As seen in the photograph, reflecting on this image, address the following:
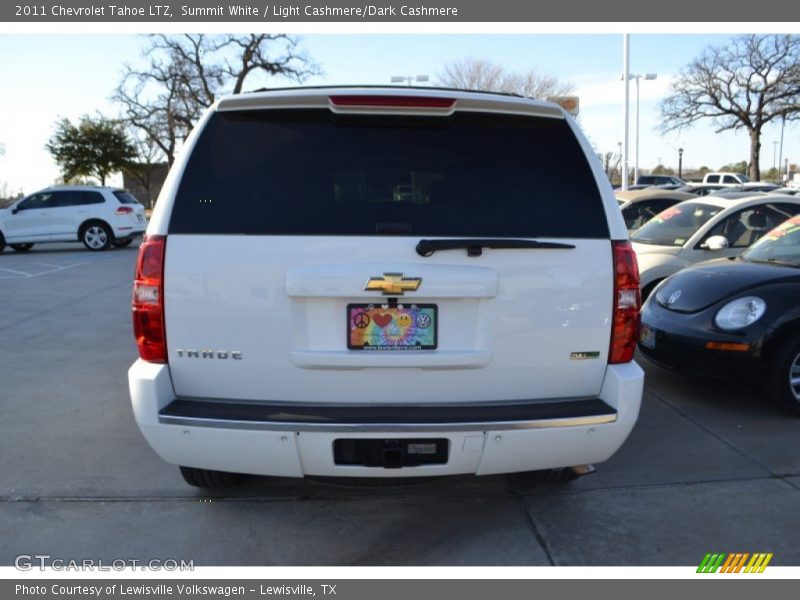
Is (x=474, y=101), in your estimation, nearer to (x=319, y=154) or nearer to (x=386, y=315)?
(x=319, y=154)

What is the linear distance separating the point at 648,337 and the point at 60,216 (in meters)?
17.2

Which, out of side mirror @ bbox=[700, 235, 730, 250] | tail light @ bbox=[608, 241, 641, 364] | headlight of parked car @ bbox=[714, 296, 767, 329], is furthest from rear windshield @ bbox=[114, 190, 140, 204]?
tail light @ bbox=[608, 241, 641, 364]

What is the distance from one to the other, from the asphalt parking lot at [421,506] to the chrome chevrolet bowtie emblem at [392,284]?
48.6 inches

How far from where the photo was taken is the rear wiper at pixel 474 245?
2.84 meters

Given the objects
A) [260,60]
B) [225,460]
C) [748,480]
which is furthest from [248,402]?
[260,60]

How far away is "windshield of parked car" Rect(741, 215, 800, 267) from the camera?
580 centimetres

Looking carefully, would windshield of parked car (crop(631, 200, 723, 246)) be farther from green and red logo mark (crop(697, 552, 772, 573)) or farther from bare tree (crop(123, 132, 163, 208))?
bare tree (crop(123, 132, 163, 208))

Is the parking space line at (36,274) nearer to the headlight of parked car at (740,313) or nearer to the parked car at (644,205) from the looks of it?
the parked car at (644,205)

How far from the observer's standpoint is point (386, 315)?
9.47 ft

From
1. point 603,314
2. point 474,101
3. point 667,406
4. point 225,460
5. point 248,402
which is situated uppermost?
point 474,101

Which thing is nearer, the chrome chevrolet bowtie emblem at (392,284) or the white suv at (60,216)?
the chrome chevrolet bowtie emblem at (392,284)

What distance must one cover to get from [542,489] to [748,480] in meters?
1.24

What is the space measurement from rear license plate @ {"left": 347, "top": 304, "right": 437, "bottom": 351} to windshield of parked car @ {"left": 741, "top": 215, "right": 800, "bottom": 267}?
4176mm

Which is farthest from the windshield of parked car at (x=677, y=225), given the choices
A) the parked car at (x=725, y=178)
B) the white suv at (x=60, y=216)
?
the parked car at (x=725, y=178)
